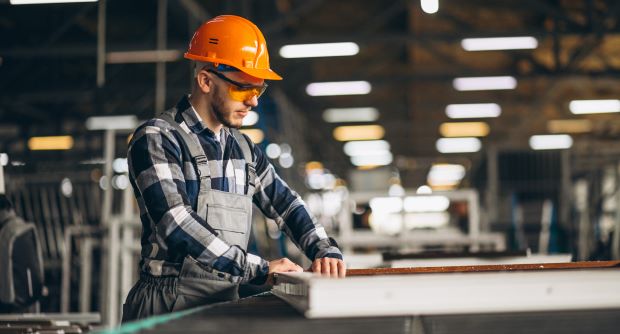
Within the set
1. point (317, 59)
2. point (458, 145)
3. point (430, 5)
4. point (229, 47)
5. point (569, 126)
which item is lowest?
point (229, 47)

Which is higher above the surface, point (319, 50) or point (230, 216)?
point (319, 50)

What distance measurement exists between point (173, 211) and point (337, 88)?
16.3 metres

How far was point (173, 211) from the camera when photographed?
268 cm

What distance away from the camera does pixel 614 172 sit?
1066 centimetres

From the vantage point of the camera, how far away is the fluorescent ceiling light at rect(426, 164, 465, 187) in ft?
108

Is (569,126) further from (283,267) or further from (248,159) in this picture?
(283,267)

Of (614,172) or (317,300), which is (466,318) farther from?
(614,172)

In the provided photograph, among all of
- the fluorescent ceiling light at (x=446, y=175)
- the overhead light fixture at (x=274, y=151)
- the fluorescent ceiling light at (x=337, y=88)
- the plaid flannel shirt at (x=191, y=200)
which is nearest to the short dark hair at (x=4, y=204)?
the plaid flannel shirt at (x=191, y=200)

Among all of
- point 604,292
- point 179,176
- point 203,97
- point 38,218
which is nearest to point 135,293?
point 179,176

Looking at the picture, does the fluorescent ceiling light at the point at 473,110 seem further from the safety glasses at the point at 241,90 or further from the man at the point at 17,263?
the safety glasses at the point at 241,90

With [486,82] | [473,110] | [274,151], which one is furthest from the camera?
[473,110]

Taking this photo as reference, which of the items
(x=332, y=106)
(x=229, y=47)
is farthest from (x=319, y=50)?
(x=229, y=47)

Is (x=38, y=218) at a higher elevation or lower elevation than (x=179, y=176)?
higher

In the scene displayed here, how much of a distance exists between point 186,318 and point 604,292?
889 mm
